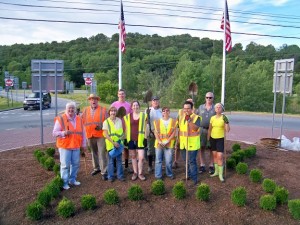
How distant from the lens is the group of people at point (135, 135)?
625 cm

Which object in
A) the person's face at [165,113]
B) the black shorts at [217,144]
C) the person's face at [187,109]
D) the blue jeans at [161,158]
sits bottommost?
the blue jeans at [161,158]

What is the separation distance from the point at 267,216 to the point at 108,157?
10.5ft

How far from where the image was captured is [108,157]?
6.58 meters

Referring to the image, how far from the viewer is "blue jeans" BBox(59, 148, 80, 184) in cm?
623

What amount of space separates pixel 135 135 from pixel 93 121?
0.97 m

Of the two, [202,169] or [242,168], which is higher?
[242,168]

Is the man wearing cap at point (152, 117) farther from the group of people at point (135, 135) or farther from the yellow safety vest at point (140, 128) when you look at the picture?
the yellow safety vest at point (140, 128)

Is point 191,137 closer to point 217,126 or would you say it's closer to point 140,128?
point 217,126

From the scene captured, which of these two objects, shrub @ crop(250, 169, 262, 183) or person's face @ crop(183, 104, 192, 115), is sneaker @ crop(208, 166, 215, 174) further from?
person's face @ crop(183, 104, 192, 115)

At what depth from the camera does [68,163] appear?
6.30m

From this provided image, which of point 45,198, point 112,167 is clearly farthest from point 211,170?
point 45,198

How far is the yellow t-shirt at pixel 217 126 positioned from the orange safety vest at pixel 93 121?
2.31m

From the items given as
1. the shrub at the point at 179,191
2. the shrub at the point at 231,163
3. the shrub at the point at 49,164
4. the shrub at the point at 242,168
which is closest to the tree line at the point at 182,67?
the shrub at the point at 231,163

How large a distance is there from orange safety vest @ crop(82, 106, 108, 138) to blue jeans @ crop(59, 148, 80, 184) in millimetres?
552
